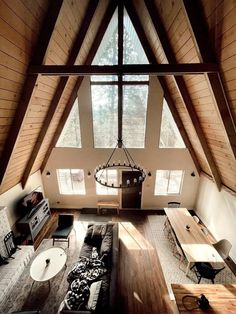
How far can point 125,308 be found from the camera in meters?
3.85

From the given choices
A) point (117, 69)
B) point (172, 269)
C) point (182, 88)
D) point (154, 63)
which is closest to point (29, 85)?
point (117, 69)

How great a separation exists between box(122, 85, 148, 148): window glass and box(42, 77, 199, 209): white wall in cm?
20

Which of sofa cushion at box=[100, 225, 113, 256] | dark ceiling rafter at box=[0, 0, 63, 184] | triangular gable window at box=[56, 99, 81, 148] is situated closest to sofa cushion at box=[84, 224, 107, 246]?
sofa cushion at box=[100, 225, 113, 256]

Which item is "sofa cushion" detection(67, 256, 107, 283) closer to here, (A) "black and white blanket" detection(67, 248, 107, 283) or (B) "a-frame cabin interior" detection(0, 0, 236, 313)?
(A) "black and white blanket" detection(67, 248, 107, 283)

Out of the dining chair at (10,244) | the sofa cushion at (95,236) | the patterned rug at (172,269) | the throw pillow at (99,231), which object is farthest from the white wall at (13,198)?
the patterned rug at (172,269)

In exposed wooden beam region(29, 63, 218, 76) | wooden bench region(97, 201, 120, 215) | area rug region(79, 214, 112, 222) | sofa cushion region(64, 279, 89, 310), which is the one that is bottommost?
area rug region(79, 214, 112, 222)

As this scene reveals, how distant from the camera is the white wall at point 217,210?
5238 millimetres

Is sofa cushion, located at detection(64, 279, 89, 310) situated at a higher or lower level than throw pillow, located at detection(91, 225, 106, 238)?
higher

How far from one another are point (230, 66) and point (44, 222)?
6832 millimetres

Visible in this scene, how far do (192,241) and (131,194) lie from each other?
3121 mm

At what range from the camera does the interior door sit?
7.27 m

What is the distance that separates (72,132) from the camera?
669cm

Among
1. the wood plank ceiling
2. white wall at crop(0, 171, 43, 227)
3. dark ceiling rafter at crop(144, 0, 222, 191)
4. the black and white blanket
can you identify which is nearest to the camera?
the wood plank ceiling

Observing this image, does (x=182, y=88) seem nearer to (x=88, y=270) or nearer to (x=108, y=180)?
(x=108, y=180)
